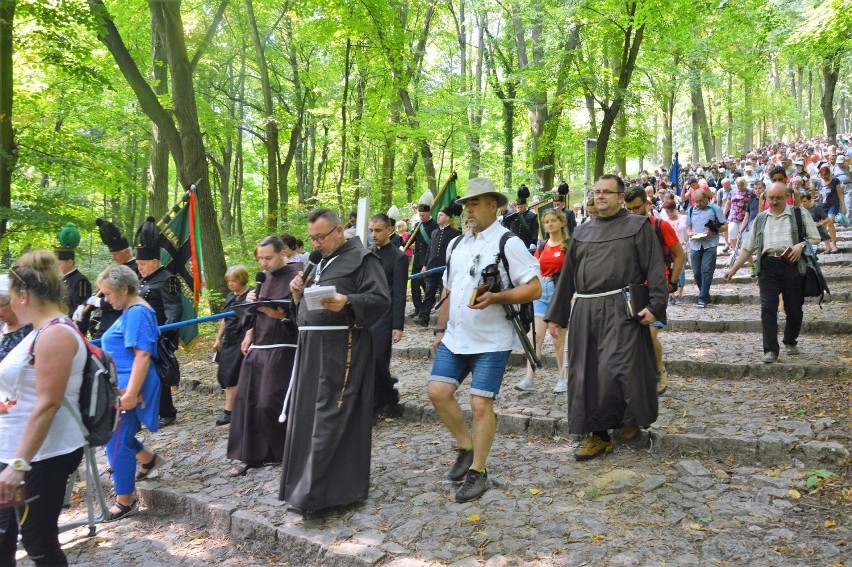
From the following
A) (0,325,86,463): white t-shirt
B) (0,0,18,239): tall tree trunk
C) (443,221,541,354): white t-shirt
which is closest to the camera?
(0,325,86,463): white t-shirt

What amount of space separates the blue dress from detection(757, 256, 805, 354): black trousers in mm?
6321

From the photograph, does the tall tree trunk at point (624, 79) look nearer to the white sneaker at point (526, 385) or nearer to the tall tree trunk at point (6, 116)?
the white sneaker at point (526, 385)

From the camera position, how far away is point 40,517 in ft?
10.7

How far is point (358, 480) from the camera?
4.62 m

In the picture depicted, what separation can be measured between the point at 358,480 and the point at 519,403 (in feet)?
8.80

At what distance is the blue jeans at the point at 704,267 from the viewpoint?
11.1 metres

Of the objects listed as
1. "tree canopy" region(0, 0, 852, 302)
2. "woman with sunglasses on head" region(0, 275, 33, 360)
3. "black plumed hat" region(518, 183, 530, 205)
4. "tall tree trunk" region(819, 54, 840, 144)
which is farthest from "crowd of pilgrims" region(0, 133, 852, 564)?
"tall tree trunk" region(819, 54, 840, 144)

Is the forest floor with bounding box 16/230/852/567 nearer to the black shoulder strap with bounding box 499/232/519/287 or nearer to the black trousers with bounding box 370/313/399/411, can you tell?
the black trousers with bounding box 370/313/399/411

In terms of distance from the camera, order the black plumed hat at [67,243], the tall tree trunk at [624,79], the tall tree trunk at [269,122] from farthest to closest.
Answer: the tall tree trunk at [269,122], the tall tree trunk at [624,79], the black plumed hat at [67,243]

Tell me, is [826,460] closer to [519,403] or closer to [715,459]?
[715,459]

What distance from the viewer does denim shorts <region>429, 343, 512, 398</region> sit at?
454cm

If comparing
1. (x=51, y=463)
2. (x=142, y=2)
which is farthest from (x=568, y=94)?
(x=51, y=463)

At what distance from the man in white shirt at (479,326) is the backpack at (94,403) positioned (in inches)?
82.8

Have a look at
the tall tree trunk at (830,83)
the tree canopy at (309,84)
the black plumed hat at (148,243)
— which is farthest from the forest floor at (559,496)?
the tall tree trunk at (830,83)
